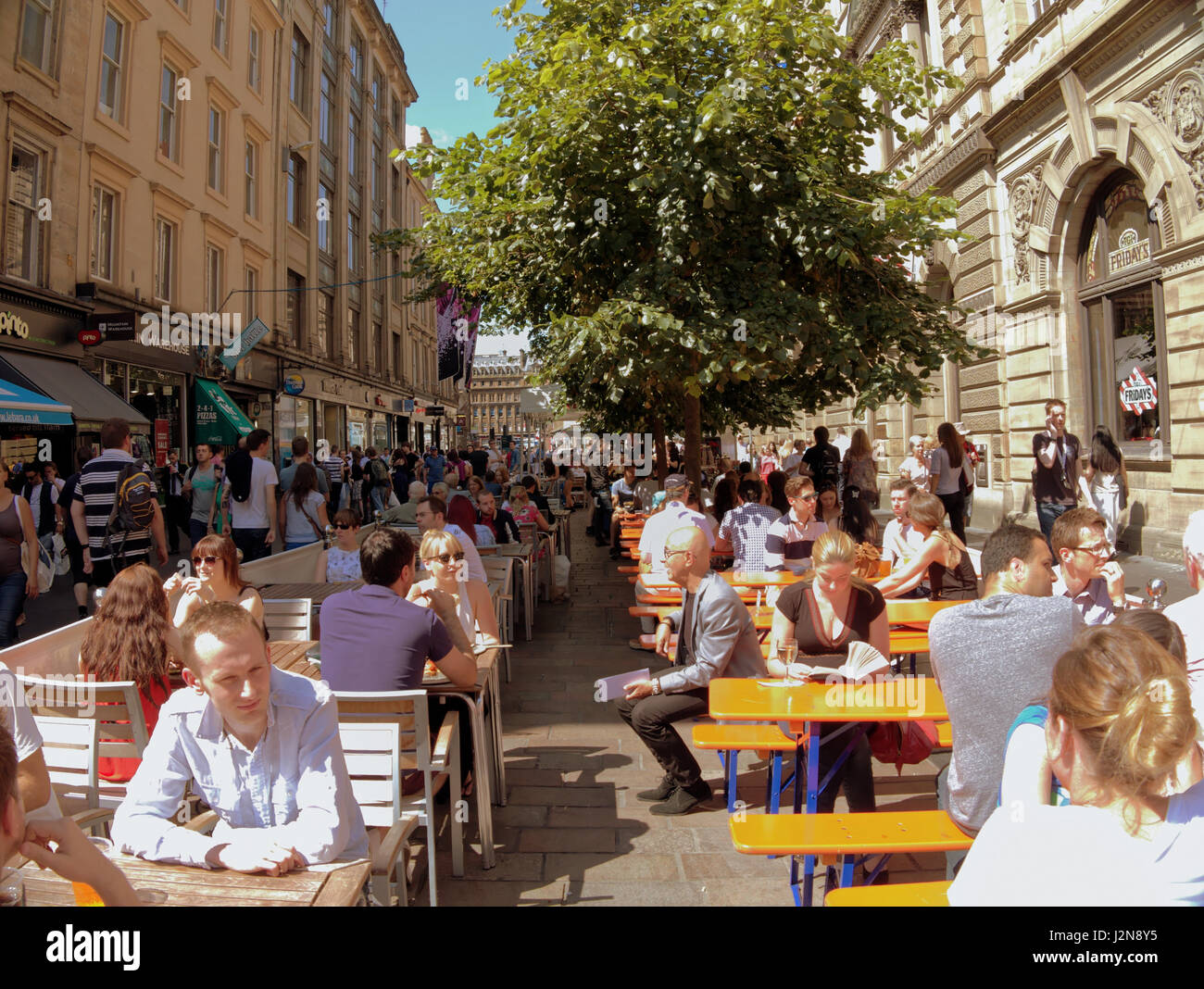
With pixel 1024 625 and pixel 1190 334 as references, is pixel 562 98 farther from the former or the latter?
pixel 1190 334

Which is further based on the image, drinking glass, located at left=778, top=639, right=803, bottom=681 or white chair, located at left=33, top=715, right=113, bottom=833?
drinking glass, located at left=778, top=639, right=803, bottom=681

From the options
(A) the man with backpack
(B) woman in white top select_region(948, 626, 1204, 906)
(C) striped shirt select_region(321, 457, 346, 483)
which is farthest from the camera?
(C) striped shirt select_region(321, 457, 346, 483)

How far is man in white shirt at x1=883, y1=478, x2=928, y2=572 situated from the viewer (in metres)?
5.91

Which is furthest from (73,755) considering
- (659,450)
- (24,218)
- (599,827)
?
(24,218)

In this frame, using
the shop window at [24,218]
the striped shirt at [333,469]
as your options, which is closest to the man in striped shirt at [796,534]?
the striped shirt at [333,469]

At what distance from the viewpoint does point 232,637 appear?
7.26 ft

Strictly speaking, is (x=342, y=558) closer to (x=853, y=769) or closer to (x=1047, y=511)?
(x=853, y=769)

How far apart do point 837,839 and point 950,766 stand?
18.0 inches

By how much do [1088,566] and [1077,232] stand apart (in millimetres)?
11598

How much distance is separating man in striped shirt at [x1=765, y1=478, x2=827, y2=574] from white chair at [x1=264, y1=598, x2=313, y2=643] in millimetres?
3534

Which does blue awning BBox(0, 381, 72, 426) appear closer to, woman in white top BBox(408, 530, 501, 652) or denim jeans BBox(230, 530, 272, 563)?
denim jeans BBox(230, 530, 272, 563)

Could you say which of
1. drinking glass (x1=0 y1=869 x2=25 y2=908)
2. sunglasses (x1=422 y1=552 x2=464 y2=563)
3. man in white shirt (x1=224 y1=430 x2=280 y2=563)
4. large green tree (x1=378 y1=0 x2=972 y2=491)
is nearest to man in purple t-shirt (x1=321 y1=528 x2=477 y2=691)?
sunglasses (x1=422 y1=552 x2=464 y2=563)
